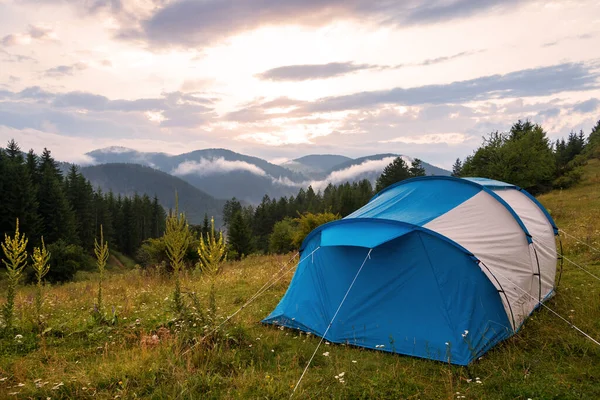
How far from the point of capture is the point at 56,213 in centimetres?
4838

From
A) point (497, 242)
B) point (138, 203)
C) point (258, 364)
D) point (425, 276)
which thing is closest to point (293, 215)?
point (138, 203)

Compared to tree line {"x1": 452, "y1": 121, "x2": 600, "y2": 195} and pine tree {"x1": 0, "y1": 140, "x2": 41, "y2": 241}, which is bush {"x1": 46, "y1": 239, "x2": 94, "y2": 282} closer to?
pine tree {"x1": 0, "y1": 140, "x2": 41, "y2": 241}

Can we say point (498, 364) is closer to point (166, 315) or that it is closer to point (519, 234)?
point (519, 234)

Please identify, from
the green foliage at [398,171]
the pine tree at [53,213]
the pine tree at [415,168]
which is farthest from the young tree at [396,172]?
the pine tree at [53,213]

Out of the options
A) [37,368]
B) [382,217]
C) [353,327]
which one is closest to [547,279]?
Result: [382,217]

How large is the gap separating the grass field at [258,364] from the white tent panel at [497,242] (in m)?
0.57

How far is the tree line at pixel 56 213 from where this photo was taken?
118ft

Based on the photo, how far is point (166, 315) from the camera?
7.46 metres

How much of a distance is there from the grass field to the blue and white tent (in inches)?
12.5

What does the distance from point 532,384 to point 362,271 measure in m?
2.83

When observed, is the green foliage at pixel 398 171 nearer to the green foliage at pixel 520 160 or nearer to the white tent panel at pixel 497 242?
the green foliage at pixel 520 160

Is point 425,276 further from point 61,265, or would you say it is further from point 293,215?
point 293,215

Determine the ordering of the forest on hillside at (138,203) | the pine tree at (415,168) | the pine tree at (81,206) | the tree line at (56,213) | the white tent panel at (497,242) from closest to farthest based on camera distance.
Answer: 1. the white tent panel at (497,242)
2. the forest on hillside at (138,203)
3. the tree line at (56,213)
4. the pine tree at (81,206)
5. the pine tree at (415,168)

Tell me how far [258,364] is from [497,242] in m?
4.61
